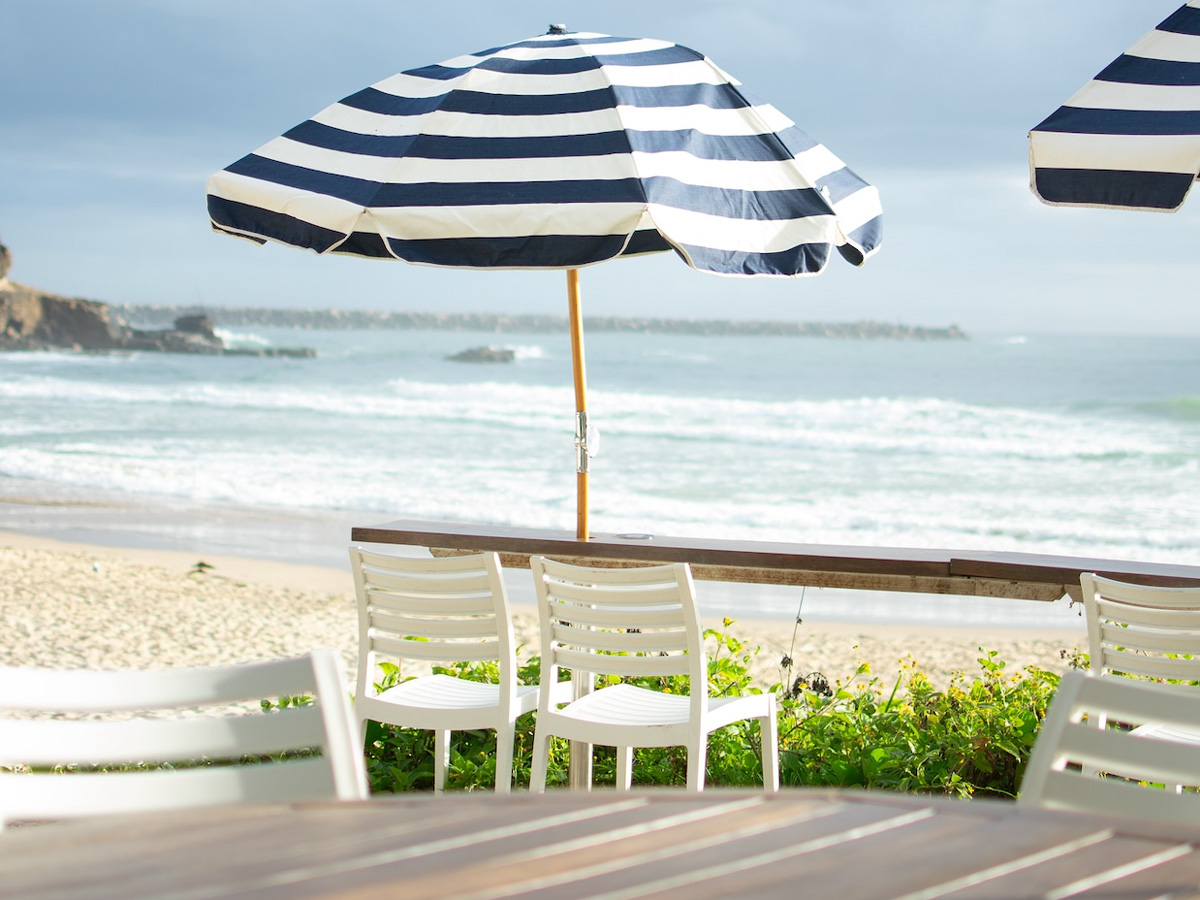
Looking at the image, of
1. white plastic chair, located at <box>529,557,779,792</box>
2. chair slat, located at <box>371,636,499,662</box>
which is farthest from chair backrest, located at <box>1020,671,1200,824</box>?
chair slat, located at <box>371,636,499,662</box>

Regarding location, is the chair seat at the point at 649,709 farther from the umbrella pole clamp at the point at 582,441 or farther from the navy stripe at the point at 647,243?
the navy stripe at the point at 647,243

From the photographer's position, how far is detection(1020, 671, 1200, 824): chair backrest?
1307 millimetres

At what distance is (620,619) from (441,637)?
50 cm

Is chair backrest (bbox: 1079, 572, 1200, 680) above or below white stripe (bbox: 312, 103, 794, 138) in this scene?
below

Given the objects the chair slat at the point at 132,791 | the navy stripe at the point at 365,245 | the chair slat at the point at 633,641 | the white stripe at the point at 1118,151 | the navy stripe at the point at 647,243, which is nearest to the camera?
the chair slat at the point at 132,791

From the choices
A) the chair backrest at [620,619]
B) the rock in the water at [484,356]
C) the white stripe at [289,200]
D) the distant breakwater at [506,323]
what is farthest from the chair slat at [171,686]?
the distant breakwater at [506,323]

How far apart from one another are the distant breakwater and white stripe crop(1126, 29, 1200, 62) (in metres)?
46.1

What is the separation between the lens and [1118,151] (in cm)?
244

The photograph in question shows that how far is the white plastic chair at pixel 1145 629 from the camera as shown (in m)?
2.50

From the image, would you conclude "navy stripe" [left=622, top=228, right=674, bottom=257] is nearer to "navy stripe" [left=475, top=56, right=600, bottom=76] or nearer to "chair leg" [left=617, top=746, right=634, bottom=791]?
"navy stripe" [left=475, top=56, right=600, bottom=76]

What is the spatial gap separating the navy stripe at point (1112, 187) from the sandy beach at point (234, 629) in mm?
3235

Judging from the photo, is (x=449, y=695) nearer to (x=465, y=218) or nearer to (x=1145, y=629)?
(x=465, y=218)

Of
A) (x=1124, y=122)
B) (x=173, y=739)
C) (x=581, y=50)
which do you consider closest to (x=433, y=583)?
(x=173, y=739)

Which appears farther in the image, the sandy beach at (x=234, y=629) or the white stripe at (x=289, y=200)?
the sandy beach at (x=234, y=629)
